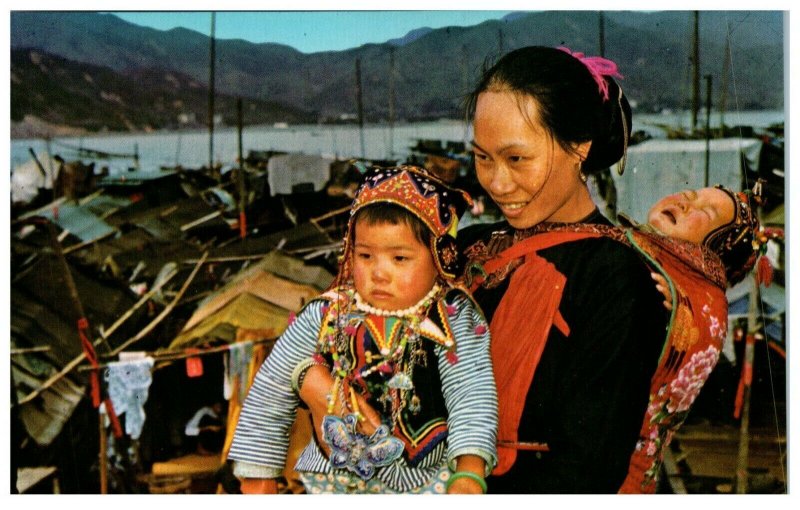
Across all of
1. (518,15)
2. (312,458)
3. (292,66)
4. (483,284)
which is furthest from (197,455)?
(518,15)

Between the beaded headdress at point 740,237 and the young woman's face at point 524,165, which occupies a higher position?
the young woman's face at point 524,165

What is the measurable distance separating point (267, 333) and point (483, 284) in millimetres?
935

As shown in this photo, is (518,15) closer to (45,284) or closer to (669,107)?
(669,107)

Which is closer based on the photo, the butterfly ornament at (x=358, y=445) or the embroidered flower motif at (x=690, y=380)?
the butterfly ornament at (x=358, y=445)

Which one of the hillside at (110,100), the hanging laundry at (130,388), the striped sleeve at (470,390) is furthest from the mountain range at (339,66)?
the hanging laundry at (130,388)

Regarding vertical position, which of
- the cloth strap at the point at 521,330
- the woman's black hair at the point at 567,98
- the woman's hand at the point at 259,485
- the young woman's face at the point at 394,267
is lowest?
the woman's hand at the point at 259,485

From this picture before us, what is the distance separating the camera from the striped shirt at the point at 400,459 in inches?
153

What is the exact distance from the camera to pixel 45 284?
14.6 feet

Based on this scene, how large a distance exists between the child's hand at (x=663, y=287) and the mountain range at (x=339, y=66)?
28.3 inches

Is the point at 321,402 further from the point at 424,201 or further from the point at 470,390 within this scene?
the point at 424,201

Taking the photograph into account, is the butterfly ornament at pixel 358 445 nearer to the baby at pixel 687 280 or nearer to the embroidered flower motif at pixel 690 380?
the baby at pixel 687 280

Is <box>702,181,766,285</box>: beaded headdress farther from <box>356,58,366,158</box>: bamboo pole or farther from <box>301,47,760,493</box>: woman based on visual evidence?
<box>356,58,366,158</box>: bamboo pole

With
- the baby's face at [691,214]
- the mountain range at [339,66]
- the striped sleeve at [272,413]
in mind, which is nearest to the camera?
the striped sleeve at [272,413]

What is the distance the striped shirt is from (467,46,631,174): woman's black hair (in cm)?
77
